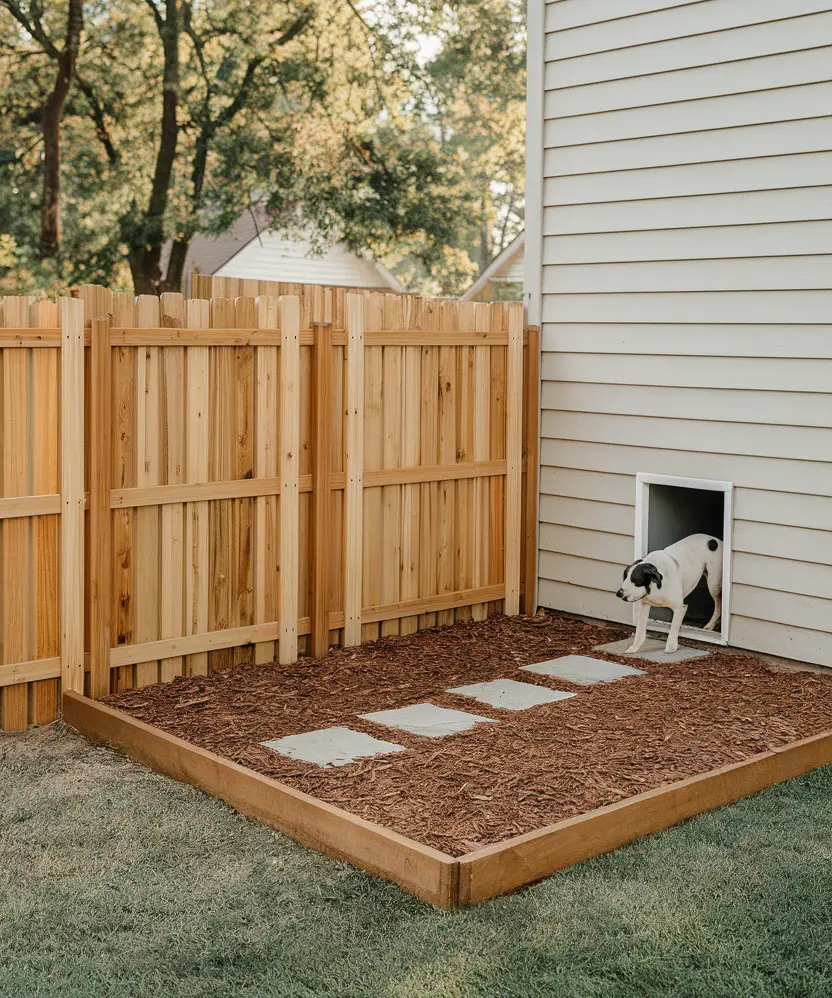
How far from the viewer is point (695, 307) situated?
671 centimetres

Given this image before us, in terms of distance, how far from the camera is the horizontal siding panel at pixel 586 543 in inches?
285

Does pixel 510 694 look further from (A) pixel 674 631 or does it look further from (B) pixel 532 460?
(B) pixel 532 460

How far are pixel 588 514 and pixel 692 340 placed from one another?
1.32 m

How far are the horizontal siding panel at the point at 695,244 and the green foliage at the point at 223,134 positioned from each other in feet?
54.4

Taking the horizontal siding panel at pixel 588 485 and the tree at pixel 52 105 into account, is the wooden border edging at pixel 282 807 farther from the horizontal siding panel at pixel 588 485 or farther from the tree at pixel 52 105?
the tree at pixel 52 105

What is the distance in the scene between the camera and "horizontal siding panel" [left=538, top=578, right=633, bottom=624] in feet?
24.1

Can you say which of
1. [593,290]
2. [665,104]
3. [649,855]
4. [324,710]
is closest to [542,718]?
[324,710]

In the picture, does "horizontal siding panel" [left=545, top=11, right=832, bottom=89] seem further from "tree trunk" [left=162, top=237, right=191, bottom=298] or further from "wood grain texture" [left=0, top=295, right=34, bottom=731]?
"tree trunk" [left=162, top=237, right=191, bottom=298]

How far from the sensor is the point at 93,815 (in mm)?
4348

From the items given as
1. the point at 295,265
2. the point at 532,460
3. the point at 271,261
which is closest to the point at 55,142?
the point at 271,261

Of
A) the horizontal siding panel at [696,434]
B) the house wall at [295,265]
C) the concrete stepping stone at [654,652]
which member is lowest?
the concrete stepping stone at [654,652]

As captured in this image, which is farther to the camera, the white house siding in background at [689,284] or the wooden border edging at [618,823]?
the white house siding in background at [689,284]

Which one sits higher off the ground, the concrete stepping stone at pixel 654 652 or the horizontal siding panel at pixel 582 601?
the horizontal siding panel at pixel 582 601

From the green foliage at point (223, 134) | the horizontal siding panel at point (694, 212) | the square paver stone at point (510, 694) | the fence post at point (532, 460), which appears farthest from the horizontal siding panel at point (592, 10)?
the green foliage at point (223, 134)
